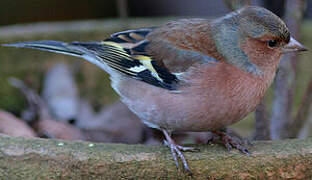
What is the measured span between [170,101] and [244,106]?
0.39 meters

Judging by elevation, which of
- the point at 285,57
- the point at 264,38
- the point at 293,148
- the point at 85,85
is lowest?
the point at 85,85

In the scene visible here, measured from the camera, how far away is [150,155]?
6.97 ft

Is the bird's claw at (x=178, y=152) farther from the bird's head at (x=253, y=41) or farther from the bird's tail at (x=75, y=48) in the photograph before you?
the bird's tail at (x=75, y=48)

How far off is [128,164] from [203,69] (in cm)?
69

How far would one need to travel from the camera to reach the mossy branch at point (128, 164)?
206cm

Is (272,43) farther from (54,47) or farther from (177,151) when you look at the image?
(54,47)

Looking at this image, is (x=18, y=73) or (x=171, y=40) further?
(x=18, y=73)

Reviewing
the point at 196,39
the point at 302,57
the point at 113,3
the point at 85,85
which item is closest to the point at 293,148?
the point at 196,39

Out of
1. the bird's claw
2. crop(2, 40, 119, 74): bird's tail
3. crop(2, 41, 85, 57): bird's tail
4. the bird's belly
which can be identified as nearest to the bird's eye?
the bird's belly

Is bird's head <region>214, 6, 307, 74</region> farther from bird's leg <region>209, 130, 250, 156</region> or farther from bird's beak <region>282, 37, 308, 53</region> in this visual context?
bird's leg <region>209, 130, 250, 156</region>

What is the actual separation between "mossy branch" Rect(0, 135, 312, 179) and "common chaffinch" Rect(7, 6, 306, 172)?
160 mm

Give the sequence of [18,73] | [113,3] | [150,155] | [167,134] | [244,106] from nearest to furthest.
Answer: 1. [150,155]
2. [244,106]
3. [167,134]
4. [18,73]
5. [113,3]

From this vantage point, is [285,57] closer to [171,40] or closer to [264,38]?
[264,38]

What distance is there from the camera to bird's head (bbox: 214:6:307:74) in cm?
246
